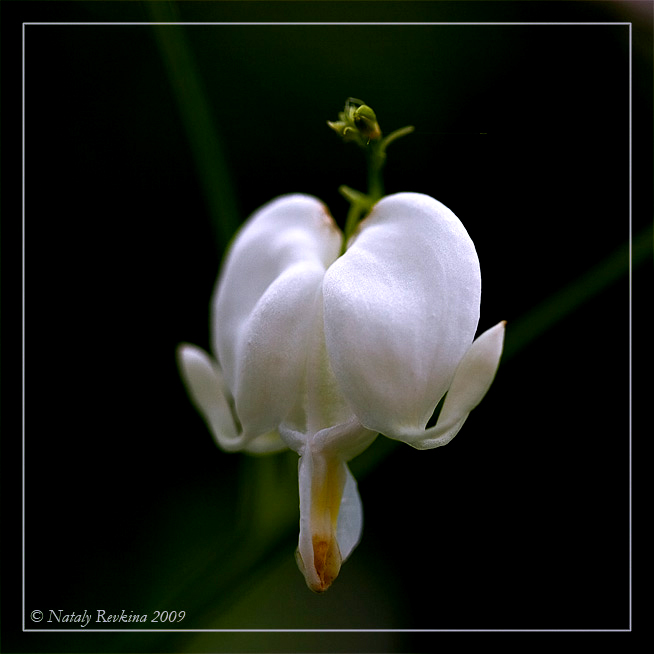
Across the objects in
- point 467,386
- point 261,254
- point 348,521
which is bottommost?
point 348,521

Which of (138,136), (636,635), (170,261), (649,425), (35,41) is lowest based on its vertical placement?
(636,635)

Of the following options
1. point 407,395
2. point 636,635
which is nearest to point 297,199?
point 407,395

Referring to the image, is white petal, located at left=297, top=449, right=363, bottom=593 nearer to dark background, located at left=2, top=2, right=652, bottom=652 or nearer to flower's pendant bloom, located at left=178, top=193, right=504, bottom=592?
flower's pendant bloom, located at left=178, top=193, right=504, bottom=592

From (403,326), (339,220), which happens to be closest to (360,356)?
(403,326)

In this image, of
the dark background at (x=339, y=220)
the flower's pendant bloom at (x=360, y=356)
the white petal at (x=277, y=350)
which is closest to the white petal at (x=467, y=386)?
the flower's pendant bloom at (x=360, y=356)

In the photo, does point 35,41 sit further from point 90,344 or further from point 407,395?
point 407,395

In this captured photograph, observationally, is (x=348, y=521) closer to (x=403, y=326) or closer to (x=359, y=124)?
(x=403, y=326)
